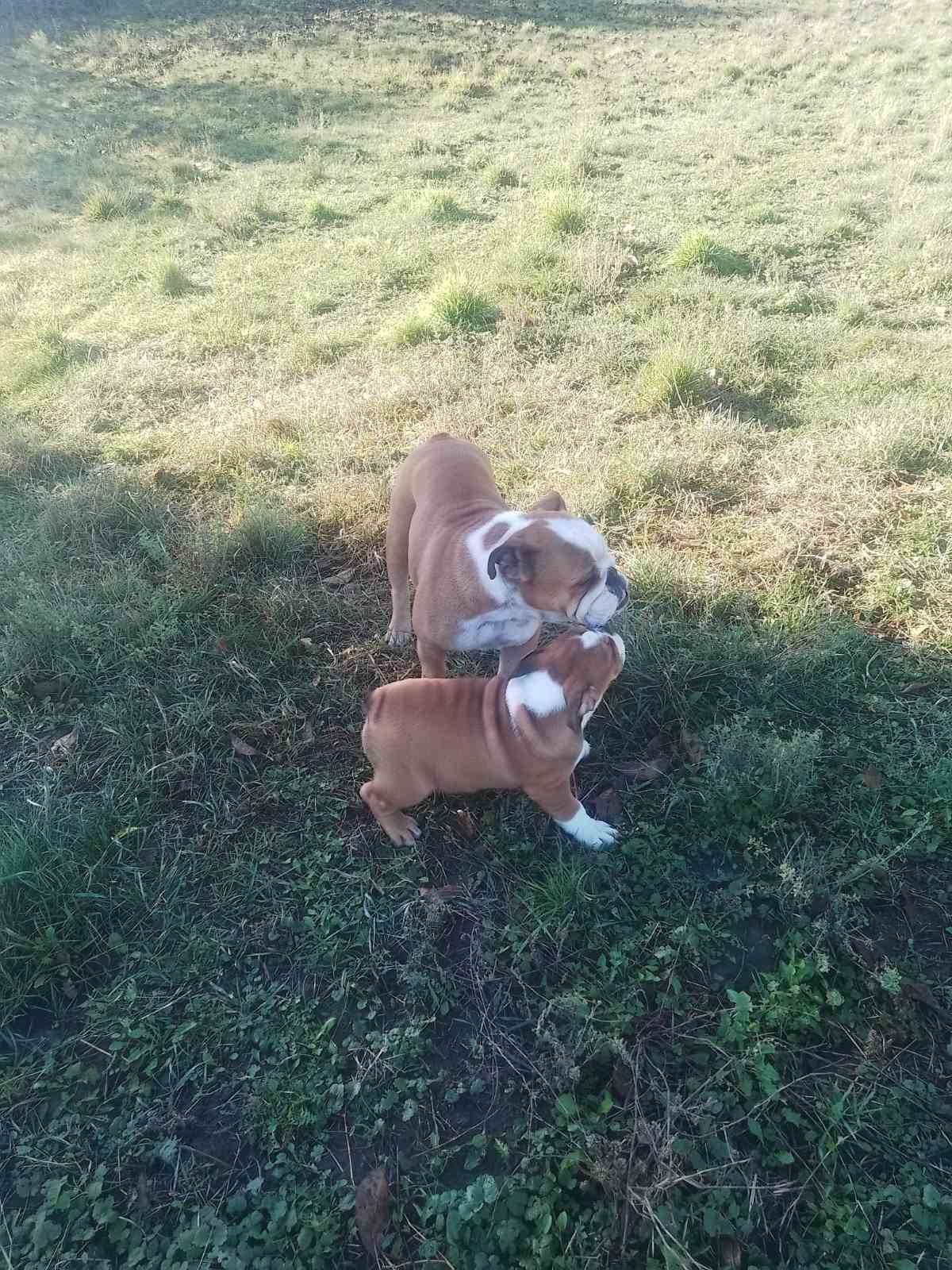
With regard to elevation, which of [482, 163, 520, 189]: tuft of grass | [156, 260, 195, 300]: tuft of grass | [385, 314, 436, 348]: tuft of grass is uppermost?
[482, 163, 520, 189]: tuft of grass

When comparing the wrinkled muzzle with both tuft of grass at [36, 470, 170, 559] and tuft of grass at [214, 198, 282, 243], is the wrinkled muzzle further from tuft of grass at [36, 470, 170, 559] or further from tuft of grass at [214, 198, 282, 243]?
tuft of grass at [214, 198, 282, 243]

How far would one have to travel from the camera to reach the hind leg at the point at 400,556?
15.0ft

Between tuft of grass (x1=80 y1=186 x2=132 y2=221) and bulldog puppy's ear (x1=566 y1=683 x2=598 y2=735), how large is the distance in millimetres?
12139

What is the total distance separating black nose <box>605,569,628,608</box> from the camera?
11.8 ft

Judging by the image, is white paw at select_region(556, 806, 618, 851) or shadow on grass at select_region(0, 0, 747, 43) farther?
shadow on grass at select_region(0, 0, 747, 43)

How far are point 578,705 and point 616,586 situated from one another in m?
0.71

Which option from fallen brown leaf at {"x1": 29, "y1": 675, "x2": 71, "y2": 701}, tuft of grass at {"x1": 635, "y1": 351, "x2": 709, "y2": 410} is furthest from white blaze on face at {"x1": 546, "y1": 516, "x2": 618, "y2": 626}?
tuft of grass at {"x1": 635, "y1": 351, "x2": 709, "y2": 410}

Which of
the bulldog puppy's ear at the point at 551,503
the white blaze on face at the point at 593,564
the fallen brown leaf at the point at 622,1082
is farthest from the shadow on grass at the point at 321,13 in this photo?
the fallen brown leaf at the point at 622,1082

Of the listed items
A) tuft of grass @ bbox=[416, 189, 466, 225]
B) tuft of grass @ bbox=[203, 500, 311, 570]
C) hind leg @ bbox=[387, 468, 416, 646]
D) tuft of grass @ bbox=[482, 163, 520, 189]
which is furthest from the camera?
tuft of grass @ bbox=[482, 163, 520, 189]

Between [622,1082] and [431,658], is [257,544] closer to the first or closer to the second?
[431,658]

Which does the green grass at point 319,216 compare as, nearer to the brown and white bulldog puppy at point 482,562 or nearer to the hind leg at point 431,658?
the brown and white bulldog puppy at point 482,562

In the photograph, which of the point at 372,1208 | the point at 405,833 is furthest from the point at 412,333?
the point at 372,1208

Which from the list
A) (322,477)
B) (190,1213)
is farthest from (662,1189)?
(322,477)

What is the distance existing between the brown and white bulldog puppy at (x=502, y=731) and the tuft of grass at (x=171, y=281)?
7.90 m
